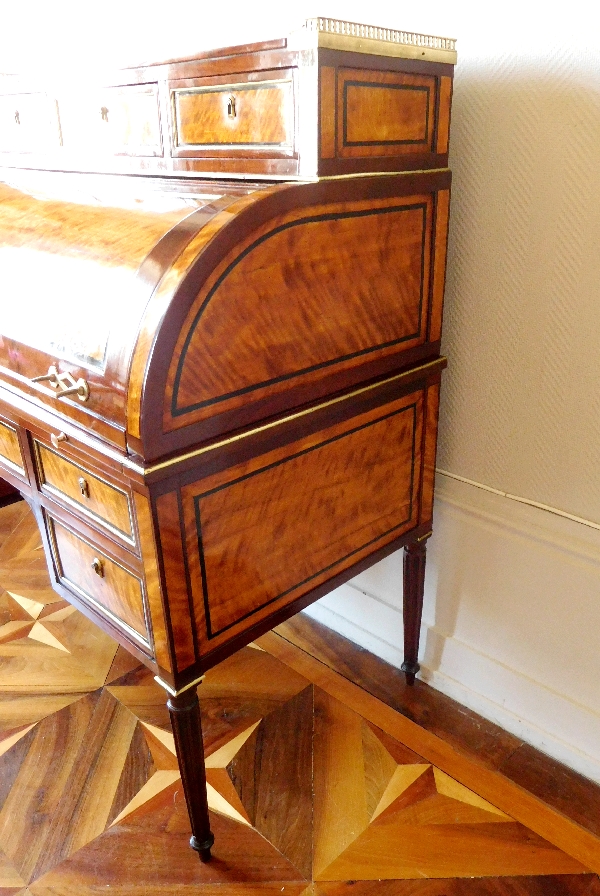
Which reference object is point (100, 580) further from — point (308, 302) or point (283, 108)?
point (283, 108)

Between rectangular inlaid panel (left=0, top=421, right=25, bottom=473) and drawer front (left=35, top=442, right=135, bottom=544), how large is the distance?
3.4 inches

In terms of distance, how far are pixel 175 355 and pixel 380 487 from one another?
0.48 m

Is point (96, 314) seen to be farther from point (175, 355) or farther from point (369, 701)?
point (369, 701)

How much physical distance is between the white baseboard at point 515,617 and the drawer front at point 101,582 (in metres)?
0.58

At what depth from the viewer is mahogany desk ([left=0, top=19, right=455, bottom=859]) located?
0.76m

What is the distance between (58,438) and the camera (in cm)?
88

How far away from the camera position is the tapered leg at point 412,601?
1.23 meters

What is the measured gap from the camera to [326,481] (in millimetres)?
987

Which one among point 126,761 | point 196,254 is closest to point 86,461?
point 196,254

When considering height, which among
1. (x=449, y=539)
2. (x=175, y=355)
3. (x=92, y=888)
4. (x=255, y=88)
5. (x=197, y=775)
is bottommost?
(x=92, y=888)

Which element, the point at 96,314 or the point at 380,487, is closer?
the point at 96,314

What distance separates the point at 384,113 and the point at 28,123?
66cm

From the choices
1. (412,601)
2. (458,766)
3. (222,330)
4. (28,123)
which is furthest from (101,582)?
(28,123)

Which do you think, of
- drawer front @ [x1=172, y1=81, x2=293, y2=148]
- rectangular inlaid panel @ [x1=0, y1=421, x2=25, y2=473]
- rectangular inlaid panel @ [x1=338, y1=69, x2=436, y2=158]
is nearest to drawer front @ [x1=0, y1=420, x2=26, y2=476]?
rectangular inlaid panel @ [x1=0, y1=421, x2=25, y2=473]
